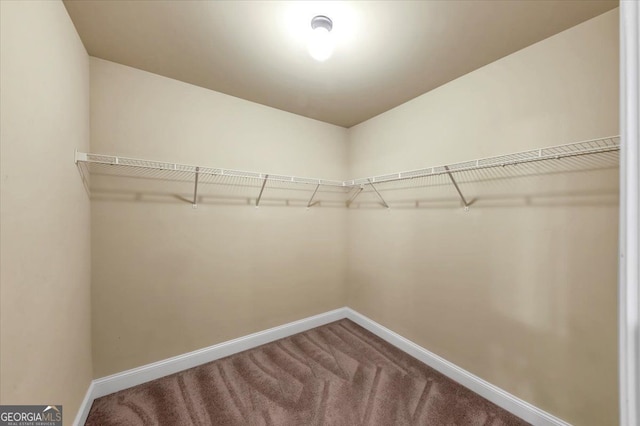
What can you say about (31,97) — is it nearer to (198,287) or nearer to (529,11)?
(198,287)

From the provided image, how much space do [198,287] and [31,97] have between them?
1559 mm

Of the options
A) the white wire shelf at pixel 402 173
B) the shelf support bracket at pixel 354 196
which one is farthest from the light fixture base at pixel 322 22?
the shelf support bracket at pixel 354 196

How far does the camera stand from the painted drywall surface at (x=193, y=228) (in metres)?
1.83

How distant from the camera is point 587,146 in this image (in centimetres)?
143

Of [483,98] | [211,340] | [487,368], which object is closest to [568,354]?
[487,368]

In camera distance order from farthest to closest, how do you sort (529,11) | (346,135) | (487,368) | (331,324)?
(346,135) < (331,324) < (487,368) < (529,11)

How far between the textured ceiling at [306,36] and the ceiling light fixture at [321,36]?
4cm

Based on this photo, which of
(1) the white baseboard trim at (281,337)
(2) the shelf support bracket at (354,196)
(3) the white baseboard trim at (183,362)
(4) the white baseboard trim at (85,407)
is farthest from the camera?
(2) the shelf support bracket at (354,196)

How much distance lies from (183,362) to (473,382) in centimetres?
225

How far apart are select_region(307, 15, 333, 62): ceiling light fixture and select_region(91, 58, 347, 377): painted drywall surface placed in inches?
43.6

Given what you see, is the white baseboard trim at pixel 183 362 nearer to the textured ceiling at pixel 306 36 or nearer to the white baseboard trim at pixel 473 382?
the white baseboard trim at pixel 473 382

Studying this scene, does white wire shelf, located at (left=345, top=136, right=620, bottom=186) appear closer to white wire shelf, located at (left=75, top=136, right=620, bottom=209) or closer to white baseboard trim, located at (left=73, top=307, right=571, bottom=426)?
white wire shelf, located at (left=75, top=136, right=620, bottom=209)

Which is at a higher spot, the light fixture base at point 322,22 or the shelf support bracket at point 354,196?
the light fixture base at point 322,22

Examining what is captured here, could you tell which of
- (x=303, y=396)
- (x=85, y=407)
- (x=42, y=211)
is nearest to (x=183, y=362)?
(x=85, y=407)
